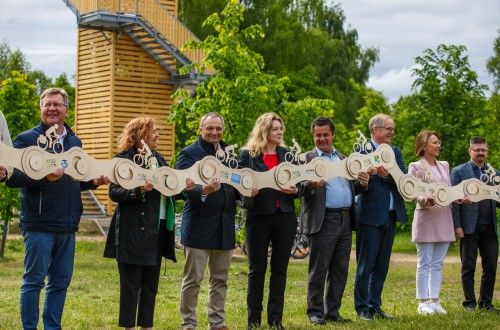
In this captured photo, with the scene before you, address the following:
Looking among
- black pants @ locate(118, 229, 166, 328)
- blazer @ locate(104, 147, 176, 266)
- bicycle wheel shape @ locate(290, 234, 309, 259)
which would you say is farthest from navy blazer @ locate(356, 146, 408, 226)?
bicycle wheel shape @ locate(290, 234, 309, 259)

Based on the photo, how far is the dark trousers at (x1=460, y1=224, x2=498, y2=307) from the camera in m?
10.3

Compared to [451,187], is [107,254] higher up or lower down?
lower down

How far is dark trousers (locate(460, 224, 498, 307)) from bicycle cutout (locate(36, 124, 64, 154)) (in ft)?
17.5

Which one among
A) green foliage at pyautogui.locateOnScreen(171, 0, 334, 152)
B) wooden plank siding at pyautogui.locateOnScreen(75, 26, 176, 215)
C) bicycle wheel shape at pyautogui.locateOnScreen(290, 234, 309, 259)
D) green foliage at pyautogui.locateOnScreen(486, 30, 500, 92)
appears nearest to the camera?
green foliage at pyautogui.locateOnScreen(171, 0, 334, 152)

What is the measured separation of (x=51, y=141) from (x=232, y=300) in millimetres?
5196

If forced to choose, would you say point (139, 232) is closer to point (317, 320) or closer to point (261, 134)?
point (261, 134)

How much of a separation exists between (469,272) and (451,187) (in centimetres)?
117

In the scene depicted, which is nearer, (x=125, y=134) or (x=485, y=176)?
(x=125, y=134)

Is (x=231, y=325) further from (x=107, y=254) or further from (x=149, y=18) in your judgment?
(x=149, y=18)

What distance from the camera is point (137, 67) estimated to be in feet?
93.2

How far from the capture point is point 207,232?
8.02 meters

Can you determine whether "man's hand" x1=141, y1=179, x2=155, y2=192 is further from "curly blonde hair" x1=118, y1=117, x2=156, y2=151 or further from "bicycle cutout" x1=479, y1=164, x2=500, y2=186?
"bicycle cutout" x1=479, y1=164, x2=500, y2=186

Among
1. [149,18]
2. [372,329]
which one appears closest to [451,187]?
[372,329]

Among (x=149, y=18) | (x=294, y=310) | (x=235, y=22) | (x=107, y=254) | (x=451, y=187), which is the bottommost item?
(x=294, y=310)
